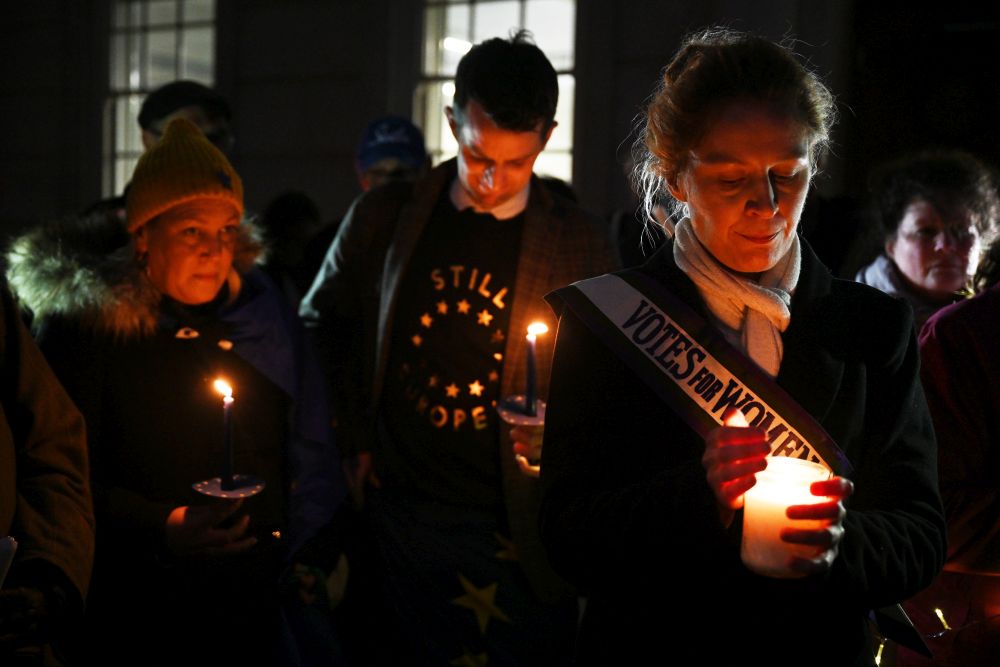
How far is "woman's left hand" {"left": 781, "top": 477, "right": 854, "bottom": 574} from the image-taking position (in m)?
1.52

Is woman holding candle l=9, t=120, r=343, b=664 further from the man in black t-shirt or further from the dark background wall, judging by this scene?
the dark background wall

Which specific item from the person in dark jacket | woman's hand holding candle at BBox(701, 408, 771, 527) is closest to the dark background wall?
woman's hand holding candle at BBox(701, 408, 771, 527)

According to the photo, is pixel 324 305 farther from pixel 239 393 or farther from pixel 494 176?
pixel 494 176

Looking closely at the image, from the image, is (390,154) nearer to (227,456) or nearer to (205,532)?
(205,532)

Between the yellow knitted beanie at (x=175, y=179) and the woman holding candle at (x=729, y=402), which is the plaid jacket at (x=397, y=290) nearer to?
the yellow knitted beanie at (x=175, y=179)

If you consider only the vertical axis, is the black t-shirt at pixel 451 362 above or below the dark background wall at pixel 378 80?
below

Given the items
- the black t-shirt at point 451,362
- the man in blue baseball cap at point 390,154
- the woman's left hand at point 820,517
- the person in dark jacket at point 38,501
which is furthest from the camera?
the man in blue baseball cap at point 390,154

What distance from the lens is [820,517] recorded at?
152 centimetres

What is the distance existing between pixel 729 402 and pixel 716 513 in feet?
0.86

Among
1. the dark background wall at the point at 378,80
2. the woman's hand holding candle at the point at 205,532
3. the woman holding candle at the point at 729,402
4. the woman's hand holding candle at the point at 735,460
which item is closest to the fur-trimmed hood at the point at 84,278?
the woman's hand holding candle at the point at 205,532

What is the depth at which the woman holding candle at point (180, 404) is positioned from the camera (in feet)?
Answer: 10.0

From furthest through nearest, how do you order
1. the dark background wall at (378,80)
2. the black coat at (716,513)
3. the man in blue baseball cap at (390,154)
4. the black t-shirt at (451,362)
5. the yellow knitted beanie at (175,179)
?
the dark background wall at (378,80), the man in blue baseball cap at (390,154), the black t-shirt at (451,362), the yellow knitted beanie at (175,179), the black coat at (716,513)

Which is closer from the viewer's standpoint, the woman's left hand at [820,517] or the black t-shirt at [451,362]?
the woman's left hand at [820,517]

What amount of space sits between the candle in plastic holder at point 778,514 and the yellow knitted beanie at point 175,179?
2.29 metres
